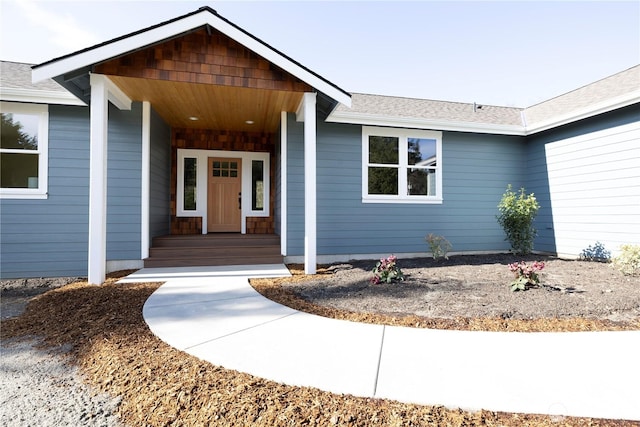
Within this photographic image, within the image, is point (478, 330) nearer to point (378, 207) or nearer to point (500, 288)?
point (500, 288)

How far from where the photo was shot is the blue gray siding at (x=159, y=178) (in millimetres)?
6360

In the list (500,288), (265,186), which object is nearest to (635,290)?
(500,288)

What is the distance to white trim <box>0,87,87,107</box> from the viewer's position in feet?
17.4

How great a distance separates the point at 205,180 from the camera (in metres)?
8.11

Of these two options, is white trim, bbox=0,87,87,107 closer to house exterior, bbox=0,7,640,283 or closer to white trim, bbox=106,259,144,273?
house exterior, bbox=0,7,640,283

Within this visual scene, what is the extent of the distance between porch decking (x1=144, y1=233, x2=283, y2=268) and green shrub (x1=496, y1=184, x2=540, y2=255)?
511 cm

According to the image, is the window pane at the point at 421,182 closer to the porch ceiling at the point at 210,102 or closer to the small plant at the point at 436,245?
the small plant at the point at 436,245

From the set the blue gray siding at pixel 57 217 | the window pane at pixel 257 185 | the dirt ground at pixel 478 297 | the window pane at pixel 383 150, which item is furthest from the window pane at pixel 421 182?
the blue gray siding at pixel 57 217

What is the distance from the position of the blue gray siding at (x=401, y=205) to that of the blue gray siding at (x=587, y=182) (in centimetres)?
68

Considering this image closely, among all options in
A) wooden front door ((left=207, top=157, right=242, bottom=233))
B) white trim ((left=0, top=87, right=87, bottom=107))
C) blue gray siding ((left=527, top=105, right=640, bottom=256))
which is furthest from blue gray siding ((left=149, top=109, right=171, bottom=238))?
blue gray siding ((left=527, top=105, right=640, bottom=256))

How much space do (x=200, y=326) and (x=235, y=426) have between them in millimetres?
1588

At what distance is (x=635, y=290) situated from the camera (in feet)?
13.2

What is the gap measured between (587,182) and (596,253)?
4.98 ft

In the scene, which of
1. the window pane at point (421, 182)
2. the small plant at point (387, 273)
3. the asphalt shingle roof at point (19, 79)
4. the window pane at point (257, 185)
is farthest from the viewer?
the window pane at point (257, 185)
